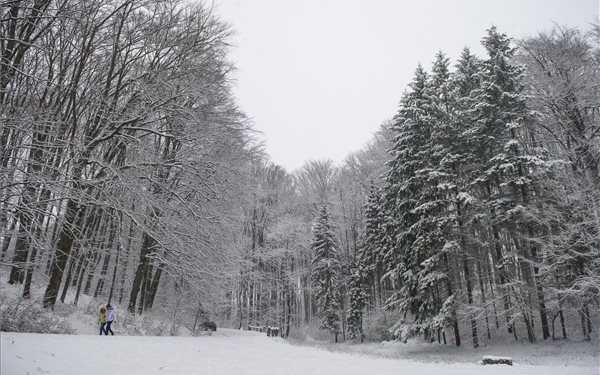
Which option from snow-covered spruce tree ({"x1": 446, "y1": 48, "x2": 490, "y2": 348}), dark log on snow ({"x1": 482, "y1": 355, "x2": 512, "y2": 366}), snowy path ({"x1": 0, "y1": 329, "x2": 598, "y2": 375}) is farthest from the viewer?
snow-covered spruce tree ({"x1": 446, "y1": 48, "x2": 490, "y2": 348})

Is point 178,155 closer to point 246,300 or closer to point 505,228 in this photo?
point 505,228

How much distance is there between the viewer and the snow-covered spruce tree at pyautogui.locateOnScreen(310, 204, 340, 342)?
33.4 metres

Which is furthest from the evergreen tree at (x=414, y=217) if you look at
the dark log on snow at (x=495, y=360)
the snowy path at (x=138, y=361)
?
the snowy path at (x=138, y=361)

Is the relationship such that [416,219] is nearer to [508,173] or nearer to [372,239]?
[508,173]

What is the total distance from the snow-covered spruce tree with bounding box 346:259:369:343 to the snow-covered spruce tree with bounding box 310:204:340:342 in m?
1.70

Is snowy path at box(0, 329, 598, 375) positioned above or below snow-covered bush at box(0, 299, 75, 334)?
below

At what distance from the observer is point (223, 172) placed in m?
14.0

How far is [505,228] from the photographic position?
18250 millimetres

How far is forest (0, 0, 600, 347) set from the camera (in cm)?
963

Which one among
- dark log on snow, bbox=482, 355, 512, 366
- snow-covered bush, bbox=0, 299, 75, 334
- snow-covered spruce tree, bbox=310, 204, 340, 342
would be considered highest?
snow-covered spruce tree, bbox=310, 204, 340, 342

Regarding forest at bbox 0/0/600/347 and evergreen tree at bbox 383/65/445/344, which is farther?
evergreen tree at bbox 383/65/445/344

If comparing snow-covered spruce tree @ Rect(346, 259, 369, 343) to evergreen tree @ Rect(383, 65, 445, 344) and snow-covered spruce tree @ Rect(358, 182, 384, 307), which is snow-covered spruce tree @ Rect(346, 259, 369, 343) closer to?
snow-covered spruce tree @ Rect(358, 182, 384, 307)

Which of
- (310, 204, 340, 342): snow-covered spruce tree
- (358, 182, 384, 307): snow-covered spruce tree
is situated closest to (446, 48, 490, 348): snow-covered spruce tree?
(358, 182, 384, 307): snow-covered spruce tree

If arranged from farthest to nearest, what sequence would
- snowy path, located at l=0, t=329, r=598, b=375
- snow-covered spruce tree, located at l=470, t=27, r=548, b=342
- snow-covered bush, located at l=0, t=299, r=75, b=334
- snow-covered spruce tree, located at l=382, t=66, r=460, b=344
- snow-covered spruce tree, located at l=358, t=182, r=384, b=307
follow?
1. snow-covered spruce tree, located at l=358, t=182, r=384, b=307
2. snow-covered spruce tree, located at l=382, t=66, r=460, b=344
3. snow-covered spruce tree, located at l=470, t=27, r=548, b=342
4. snow-covered bush, located at l=0, t=299, r=75, b=334
5. snowy path, located at l=0, t=329, r=598, b=375
